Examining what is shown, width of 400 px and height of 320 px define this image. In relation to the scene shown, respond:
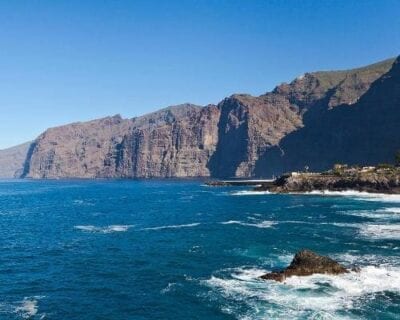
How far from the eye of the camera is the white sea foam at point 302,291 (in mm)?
47906

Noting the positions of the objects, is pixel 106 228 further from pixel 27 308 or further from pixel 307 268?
pixel 307 268

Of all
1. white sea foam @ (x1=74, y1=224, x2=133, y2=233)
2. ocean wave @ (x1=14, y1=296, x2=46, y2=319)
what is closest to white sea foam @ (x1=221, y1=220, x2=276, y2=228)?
white sea foam @ (x1=74, y1=224, x2=133, y2=233)

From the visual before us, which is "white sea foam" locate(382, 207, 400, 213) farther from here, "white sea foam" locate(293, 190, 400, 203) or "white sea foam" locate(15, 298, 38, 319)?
"white sea foam" locate(15, 298, 38, 319)

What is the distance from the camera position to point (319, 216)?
121 m

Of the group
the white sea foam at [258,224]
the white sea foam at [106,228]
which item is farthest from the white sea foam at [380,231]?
the white sea foam at [106,228]

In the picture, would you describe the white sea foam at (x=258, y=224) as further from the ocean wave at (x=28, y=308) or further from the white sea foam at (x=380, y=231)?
the ocean wave at (x=28, y=308)

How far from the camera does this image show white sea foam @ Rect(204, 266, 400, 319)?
157 feet

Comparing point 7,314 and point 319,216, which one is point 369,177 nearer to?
point 319,216

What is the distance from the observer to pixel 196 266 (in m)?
68.1

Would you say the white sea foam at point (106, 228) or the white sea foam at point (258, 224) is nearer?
the white sea foam at point (106, 228)

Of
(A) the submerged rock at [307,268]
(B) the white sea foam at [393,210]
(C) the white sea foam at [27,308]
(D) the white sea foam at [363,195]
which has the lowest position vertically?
(C) the white sea foam at [27,308]

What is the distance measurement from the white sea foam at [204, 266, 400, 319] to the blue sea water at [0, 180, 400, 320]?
0.11 metres

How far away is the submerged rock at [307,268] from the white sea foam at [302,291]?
1.00m

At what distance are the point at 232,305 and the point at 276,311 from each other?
15.4 feet
